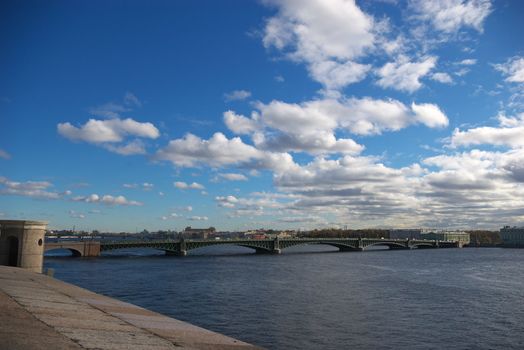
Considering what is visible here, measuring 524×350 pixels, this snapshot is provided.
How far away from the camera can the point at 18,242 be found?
37750 mm

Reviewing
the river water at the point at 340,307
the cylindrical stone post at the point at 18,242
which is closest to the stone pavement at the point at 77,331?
the river water at the point at 340,307

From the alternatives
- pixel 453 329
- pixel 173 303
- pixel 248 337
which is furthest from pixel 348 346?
pixel 173 303

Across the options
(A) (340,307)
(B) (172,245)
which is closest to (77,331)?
(A) (340,307)

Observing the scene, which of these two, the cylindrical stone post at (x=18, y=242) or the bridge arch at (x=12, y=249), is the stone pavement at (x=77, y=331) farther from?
the bridge arch at (x=12, y=249)

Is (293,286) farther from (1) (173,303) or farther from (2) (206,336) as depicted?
(2) (206,336)

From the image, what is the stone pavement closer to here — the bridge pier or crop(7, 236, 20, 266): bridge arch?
crop(7, 236, 20, 266): bridge arch

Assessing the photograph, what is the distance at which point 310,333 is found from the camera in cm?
2947

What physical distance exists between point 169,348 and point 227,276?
190 feet

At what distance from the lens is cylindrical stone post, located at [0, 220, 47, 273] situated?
123ft

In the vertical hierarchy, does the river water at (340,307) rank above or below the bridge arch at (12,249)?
below

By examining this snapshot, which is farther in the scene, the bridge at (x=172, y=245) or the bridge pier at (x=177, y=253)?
the bridge pier at (x=177, y=253)

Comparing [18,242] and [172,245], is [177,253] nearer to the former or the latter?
[172,245]

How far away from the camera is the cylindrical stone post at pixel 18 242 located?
123 feet

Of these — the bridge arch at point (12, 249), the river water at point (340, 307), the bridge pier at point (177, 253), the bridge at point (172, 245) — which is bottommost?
the river water at point (340, 307)
